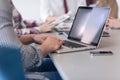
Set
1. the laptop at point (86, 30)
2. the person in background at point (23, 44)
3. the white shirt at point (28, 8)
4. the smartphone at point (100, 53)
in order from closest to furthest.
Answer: the person in background at point (23, 44) < the smartphone at point (100, 53) < the laptop at point (86, 30) < the white shirt at point (28, 8)

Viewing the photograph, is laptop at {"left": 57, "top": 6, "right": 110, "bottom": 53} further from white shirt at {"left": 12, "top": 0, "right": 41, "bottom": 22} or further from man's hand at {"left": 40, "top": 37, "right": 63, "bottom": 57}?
white shirt at {"left": 12, "top": 0, "right": 41, "bottom": 22}

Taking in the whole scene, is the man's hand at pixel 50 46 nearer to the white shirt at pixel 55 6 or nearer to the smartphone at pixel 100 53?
the smartphone at pixel 100 53

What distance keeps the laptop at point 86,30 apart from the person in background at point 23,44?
8 cm

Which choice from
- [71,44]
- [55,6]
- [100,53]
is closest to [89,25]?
[71,44]

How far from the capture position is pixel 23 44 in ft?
3.71

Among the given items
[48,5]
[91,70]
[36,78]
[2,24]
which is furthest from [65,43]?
[48,5]

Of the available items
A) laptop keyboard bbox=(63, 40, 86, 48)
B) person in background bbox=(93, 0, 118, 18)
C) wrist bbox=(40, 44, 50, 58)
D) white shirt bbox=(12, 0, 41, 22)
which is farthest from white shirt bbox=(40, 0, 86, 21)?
wrist bbox=(40, 44, 50, 58)

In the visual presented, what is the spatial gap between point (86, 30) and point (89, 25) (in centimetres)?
4

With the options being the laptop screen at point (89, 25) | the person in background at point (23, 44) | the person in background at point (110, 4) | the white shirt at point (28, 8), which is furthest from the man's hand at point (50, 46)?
the white shirt at point (28, 8)

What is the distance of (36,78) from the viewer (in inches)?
48.1

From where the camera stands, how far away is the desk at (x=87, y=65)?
1009 mm

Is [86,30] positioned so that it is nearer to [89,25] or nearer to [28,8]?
[89,25]

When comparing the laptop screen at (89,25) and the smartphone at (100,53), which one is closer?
the smartphone at (100,53)

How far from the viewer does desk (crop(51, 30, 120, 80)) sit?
3.31ft
